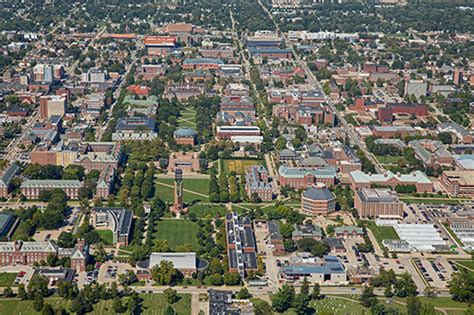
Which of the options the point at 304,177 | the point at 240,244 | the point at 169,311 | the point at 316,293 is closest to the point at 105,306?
the point at 169,311

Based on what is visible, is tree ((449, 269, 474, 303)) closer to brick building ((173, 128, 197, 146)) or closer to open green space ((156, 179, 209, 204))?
open green space ((156, 179, 209, 204))

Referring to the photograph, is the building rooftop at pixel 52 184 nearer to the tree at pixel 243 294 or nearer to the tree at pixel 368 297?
the tree at pixel 243 294

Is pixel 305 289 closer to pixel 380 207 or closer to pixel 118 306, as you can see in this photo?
pixel 118 306

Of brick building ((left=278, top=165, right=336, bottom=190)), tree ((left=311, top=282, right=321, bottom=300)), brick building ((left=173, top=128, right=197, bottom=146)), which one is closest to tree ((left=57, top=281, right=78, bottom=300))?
tree ((left=311, top=282, right=321, bottom=300))

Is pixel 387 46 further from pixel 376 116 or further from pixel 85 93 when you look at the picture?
pixel 85 93

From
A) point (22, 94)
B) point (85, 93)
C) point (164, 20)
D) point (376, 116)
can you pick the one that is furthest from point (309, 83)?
point (164, 20)

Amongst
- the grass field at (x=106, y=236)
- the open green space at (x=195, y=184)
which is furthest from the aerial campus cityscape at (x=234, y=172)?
the grass field at (x=106, y=236)
